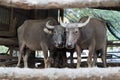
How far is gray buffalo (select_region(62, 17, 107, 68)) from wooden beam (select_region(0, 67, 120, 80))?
204 cm

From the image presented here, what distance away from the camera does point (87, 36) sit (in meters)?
4.98

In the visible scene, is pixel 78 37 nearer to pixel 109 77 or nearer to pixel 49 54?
pixel 49 54

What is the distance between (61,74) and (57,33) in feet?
8.67

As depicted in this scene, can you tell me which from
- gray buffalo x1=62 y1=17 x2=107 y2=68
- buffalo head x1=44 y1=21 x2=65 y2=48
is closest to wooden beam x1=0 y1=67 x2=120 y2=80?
gray buffalo x1=62 y1=17 x2=107 y2=68

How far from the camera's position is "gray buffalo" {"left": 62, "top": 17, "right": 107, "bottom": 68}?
4508 mm

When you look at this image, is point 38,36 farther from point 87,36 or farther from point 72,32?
point 72,32

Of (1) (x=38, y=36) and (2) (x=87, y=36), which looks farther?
(1) (x=38, y=36)

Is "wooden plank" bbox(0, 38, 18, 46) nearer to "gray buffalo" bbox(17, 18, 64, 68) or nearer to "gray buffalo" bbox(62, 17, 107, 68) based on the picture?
"gray buffalo" bbox(17, 18, 64, 68)

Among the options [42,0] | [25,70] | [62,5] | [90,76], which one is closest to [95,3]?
[62,5]

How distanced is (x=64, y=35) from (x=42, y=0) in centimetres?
232

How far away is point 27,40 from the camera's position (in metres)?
5.41

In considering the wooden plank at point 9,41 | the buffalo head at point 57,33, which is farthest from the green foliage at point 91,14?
the buffalo head at point 57,33

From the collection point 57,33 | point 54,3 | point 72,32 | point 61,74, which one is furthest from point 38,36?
point 61,74

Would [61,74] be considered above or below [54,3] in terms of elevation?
below
